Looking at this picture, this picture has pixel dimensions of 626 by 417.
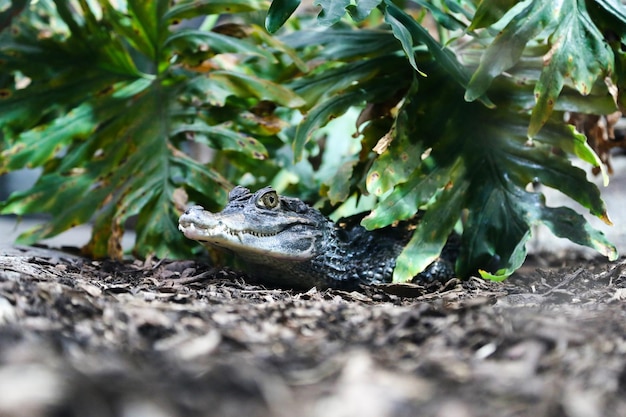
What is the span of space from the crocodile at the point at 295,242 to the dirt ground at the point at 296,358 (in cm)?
58

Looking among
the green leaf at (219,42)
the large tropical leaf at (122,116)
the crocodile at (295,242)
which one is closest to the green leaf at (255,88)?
the large tropical leaf at (122,116)

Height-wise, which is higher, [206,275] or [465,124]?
[465,124]

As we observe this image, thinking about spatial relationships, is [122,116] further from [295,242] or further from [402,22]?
[402,22]

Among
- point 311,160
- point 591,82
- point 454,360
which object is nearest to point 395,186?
point 591,82

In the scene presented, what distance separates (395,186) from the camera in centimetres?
275

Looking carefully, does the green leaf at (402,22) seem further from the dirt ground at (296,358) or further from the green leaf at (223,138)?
the dirt ground at (296,358)

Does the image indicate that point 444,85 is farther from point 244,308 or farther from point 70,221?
point 70,221

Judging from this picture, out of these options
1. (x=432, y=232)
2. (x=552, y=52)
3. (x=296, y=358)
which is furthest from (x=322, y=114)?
(x=296, y=358)

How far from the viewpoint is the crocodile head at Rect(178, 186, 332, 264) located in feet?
8.38

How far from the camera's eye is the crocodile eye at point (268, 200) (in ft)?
9.09

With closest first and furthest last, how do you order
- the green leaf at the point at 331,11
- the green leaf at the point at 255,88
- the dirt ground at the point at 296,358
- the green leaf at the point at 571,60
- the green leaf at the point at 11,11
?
1. the dirt ground at the point at 296,358
2. the green leaf at the point at 331,11
3. the green leaf at the point at 571,60
4. the green leaf at the point at 255,88
5. the green leaf at the point at 11,11

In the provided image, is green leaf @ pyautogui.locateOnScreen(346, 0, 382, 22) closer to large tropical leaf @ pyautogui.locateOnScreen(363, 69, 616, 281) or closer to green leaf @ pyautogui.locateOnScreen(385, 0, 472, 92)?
green leaf @ pyautogui.locateOnScreen(385, 0, 472, 92)

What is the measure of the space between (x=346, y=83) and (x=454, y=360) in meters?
2.14

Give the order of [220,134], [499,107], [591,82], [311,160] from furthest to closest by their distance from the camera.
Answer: [311,160] → [220,134] → [499,107] → [591,82]
